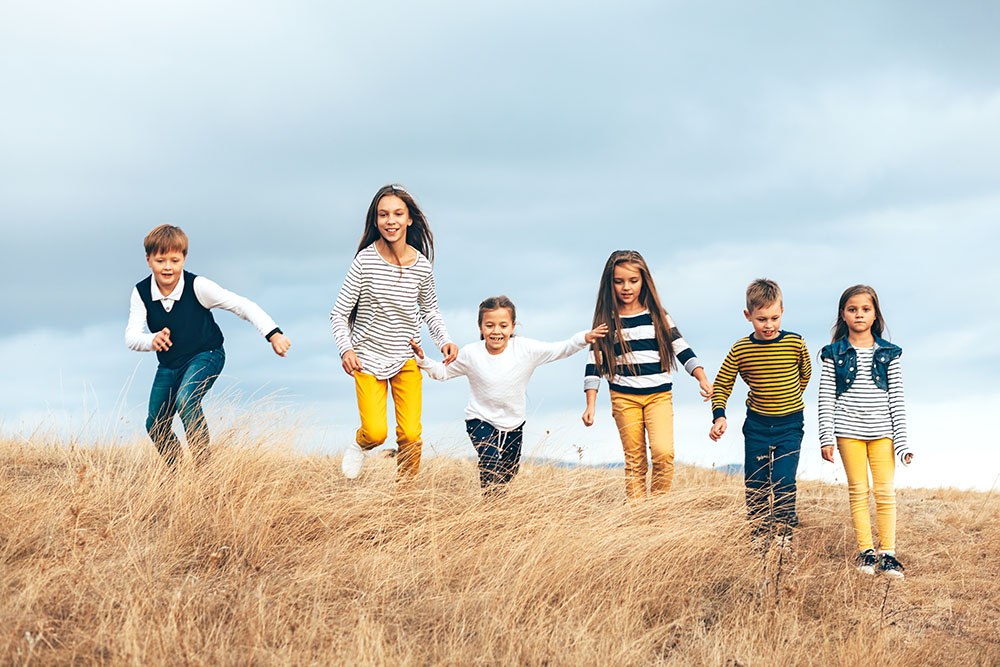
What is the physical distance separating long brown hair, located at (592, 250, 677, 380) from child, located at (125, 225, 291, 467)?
8.62 ft

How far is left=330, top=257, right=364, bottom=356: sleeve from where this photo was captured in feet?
20.8

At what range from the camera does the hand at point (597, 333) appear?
21.1ft

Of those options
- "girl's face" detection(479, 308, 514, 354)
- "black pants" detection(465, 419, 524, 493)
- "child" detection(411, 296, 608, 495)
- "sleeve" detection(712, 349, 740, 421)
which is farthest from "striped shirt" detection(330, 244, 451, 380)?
"sleeve" detection(712, 349, 740, 421)

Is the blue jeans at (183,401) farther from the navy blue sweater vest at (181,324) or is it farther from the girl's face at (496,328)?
the girl's face at (496,328)

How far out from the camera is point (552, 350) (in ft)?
21.8

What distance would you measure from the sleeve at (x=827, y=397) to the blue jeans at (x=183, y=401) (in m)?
4.70

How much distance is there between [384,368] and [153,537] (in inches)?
77.6

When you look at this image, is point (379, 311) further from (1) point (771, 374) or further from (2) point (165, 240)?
(1) point (771, 374)

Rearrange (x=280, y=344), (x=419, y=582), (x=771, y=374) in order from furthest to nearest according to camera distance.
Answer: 1. (x=771, y=374)
2. (x=280, y=344)
3. (x=419, y=582)

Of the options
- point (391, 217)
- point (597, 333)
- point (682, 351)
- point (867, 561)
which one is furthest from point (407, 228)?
point (867, 561)

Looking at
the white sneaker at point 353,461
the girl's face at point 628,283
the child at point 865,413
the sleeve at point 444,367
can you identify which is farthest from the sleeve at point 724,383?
the white sneaker at point 353,461

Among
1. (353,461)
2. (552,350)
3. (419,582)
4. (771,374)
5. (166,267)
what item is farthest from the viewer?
(353,461)

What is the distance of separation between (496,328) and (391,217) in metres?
1.18

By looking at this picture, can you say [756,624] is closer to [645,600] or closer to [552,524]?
[645,600]
